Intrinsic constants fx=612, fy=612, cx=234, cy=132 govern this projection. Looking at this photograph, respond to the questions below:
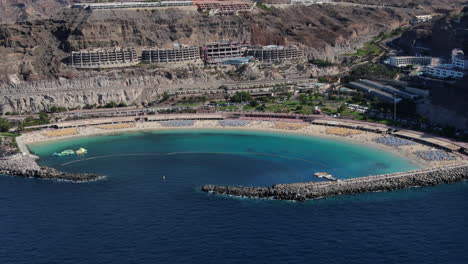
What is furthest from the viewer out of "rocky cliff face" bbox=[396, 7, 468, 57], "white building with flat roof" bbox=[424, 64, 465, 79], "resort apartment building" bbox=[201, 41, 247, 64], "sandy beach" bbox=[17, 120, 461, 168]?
"resort apartment building" bbox=[201, 41, 247, 64]

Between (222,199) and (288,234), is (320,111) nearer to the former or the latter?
(222,199)

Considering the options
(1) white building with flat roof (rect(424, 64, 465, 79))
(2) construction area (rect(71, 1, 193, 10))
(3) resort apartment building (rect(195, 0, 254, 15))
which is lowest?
(1) white building with flat roof (rect(424, 64, 465, 79))

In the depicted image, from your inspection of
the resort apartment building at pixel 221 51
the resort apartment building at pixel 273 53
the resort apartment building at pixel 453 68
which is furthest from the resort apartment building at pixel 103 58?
the resort apartment building at pixel 453 68

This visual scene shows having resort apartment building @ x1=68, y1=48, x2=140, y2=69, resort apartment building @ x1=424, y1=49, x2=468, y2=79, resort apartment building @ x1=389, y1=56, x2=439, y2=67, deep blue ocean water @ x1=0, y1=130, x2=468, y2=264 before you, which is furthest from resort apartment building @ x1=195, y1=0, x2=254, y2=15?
deep blue ocean water @ x1=0, y1=130, x2=468, y2=264

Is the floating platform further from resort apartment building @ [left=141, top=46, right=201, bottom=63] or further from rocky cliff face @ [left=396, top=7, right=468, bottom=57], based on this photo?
resort apartment building @ [left=141, top=46, right=201, bottom=63]

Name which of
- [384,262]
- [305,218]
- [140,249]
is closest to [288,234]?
[305,218]
